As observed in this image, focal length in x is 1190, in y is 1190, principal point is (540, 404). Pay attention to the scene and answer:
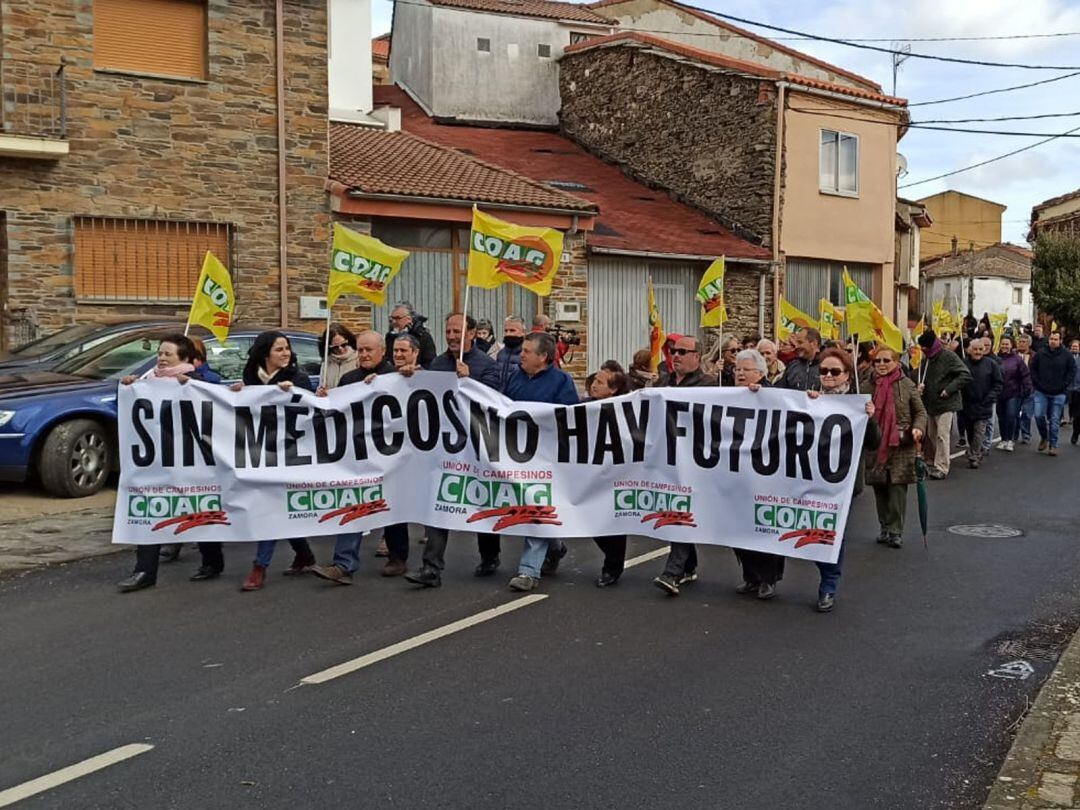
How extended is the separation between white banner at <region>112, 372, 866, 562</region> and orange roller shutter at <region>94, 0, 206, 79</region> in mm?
11113

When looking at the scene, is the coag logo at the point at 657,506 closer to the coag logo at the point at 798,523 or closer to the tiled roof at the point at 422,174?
the coag logo at the point at 798,523

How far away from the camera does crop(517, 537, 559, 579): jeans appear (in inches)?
321

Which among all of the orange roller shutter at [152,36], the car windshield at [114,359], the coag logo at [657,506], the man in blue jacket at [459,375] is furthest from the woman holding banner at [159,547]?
the orange roller shutter at [152,36]

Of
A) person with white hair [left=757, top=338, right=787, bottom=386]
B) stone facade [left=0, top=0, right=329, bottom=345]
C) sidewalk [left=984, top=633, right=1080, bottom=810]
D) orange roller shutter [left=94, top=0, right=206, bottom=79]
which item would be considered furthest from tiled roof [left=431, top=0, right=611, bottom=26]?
sidewalk [left=984, top=633, right=1080, bottom=810]

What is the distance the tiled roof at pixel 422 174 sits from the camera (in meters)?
19.9

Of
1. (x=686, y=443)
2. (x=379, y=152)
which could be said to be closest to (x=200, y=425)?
(x=686, y=443)

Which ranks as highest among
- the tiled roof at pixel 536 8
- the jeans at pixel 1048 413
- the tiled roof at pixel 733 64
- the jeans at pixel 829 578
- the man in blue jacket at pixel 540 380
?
the tiled roof at pixel 536 8

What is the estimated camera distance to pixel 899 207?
133 feet

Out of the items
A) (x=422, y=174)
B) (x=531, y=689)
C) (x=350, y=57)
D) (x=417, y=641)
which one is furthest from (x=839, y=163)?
(x=531, y=689)

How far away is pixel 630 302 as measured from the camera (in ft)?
79.9

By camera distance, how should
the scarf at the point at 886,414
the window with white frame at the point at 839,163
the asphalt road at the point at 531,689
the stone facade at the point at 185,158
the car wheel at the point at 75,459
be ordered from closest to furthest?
the asphalt road at the point at 531,689, the scarf at the point at 886,414, the car wheel at the point at 75,459, the stone facade at the point at 185,158, the window with white frame at the point at 839,163

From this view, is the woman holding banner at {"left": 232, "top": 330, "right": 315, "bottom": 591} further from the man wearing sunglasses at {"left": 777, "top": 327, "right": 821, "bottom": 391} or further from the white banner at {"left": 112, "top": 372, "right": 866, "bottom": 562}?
the man wearing sunglasses at {"left": 777, "top": 327, "right": 821, "bottom": 391}

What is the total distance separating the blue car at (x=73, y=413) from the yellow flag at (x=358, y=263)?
2927mm

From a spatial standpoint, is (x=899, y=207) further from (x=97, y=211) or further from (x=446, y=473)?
(x=446, y=473)
